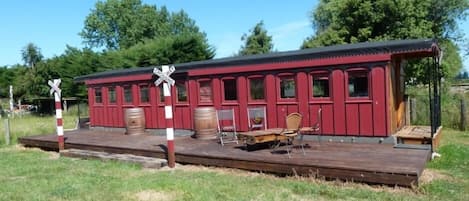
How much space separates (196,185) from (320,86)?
4065 mm

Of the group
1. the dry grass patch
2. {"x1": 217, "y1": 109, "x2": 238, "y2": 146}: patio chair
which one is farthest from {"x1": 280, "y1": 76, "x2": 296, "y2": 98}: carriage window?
the dry grass patch

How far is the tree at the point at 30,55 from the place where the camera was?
110 ft

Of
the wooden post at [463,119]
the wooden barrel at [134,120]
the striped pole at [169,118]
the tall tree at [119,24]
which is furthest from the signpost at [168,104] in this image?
the tall tree at [119,24]

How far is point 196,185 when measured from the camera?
249 inches

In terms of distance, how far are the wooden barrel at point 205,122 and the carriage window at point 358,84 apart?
11.2 feet

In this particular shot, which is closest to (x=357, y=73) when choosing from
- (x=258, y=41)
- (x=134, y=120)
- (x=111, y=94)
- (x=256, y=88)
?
(x=256, y=88)

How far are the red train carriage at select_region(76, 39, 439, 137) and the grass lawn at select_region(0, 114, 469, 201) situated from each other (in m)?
1.69

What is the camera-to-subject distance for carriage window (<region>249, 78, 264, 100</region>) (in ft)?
32.8

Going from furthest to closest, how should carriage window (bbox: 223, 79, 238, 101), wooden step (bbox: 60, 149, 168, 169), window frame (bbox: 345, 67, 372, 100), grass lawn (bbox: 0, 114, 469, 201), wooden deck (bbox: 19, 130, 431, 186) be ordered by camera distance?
carriage window (bbox: 223, 79, 238, 101)
window frame (bbox: 345, 67, 372, 100)
wooden step (bbox: 60, 149, 168, 169)
wooden deck (bbox: 19, 130, 431, 186)
grass lawn (bbox: 0, 114, 469, 201)

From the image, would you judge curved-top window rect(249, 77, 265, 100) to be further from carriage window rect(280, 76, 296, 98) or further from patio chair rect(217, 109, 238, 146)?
patio chair rect(217, 109, 238, 146)

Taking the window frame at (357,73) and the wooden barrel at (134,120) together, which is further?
the wooden barrel at (134,120)

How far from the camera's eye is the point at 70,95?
1167 inches

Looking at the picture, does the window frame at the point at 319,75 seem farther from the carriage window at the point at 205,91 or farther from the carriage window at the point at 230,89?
the carriage window at the point at 205,91

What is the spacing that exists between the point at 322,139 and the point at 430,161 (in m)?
2.27
